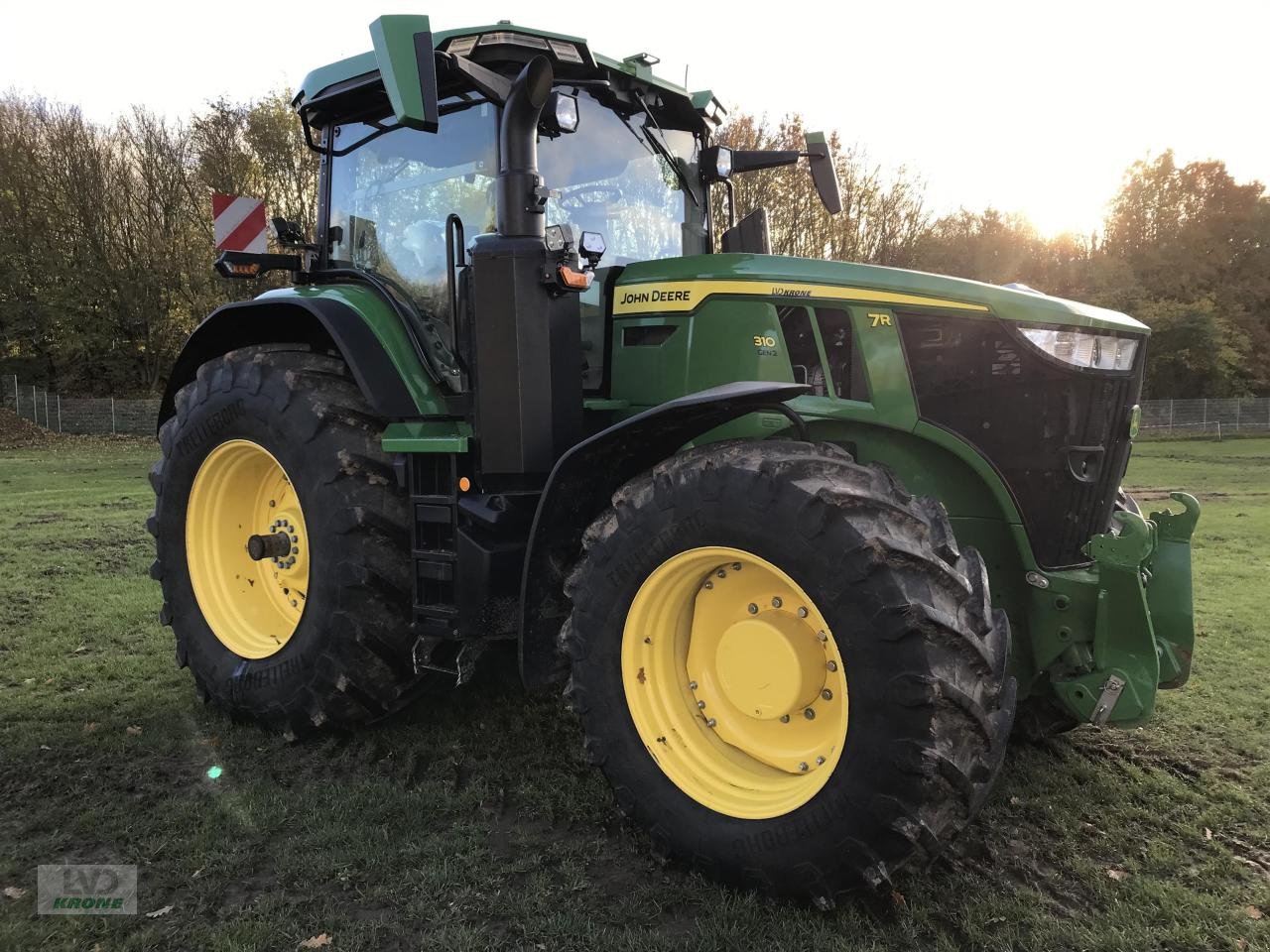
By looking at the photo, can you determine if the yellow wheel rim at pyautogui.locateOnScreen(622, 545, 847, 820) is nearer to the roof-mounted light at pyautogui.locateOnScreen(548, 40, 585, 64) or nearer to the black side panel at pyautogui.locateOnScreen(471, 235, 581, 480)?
the black side panel at pyautogui.locateOnScreen(471, 235, 581, 480)

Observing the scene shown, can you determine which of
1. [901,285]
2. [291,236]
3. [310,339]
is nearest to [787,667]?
[901,285]

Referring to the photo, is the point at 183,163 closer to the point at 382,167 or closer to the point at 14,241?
the point at 14,241

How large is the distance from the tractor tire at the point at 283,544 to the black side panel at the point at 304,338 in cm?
17

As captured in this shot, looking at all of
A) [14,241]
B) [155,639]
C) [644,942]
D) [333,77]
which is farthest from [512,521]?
[14,241]

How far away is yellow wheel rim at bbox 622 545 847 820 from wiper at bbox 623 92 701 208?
2147 mm

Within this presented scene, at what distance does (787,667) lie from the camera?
2.50m

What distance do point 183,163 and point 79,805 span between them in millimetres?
27047

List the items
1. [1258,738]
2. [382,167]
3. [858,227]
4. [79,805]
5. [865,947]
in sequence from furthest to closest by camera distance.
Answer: [858,227]
[382,167]
[1258,738]
[79,805]
[865,947]

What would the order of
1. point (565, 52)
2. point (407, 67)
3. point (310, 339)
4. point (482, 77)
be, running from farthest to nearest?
point (310, 339)
point (565, 52)
point (482, 77)
point (407, 67)

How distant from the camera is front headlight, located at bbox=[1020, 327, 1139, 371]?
294 centimetres

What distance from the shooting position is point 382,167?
3.91 metres

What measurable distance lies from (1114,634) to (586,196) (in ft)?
8.32

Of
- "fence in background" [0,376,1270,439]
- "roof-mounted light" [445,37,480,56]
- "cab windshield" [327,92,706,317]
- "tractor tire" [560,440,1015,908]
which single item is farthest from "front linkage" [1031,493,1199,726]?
"fence in background" [0,376,1270,439]

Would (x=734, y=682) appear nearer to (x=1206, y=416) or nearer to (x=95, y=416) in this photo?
(x=95, y=416)
